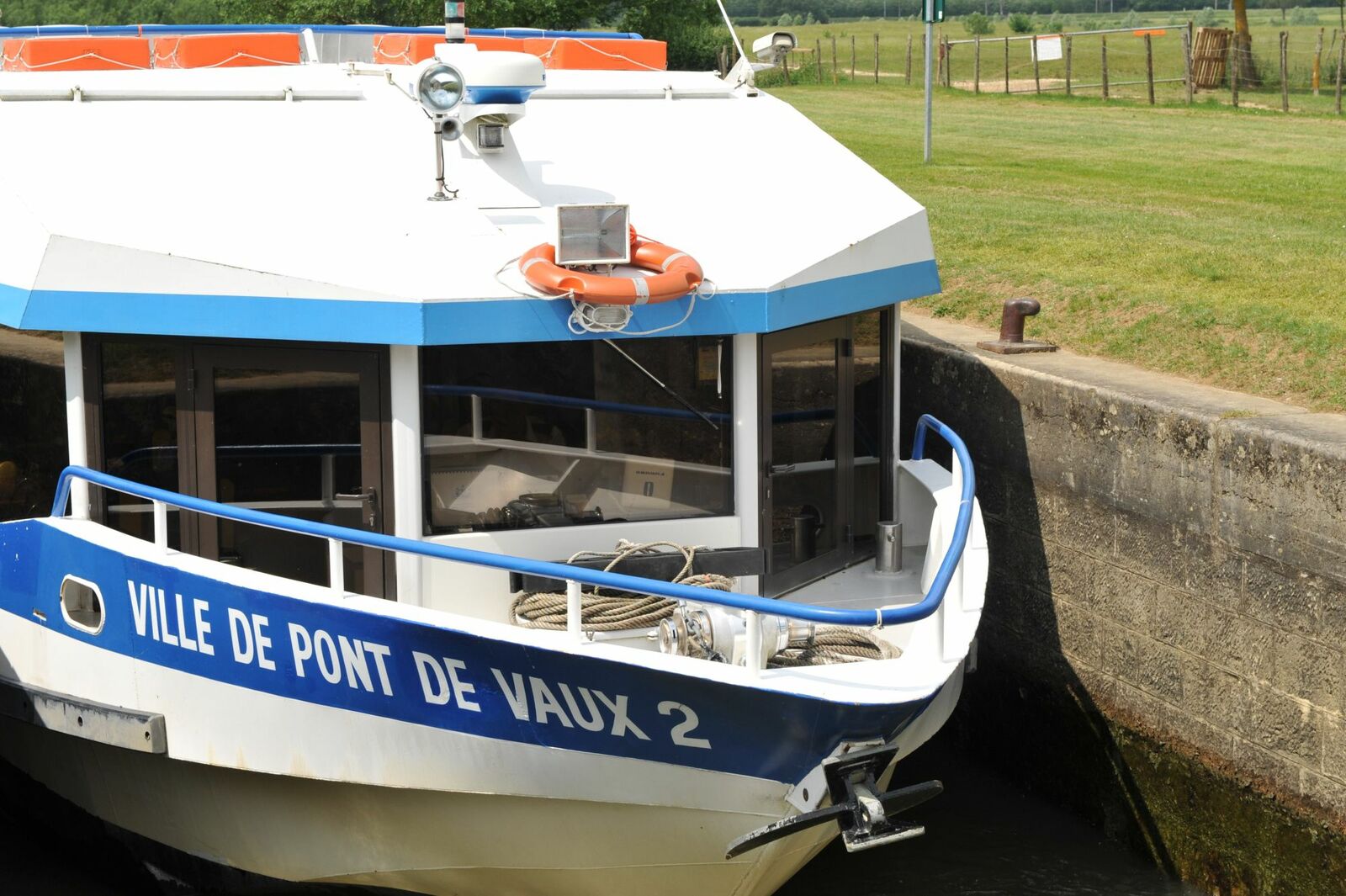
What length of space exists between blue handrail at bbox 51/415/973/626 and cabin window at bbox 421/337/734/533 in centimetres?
42

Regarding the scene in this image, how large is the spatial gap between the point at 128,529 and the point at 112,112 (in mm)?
1756

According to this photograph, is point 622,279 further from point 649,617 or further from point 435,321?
point 649,617

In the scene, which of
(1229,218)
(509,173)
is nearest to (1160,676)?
(509,173)

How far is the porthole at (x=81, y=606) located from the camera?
6.45 metres

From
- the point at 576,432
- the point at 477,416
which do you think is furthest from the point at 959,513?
the point at 477,416

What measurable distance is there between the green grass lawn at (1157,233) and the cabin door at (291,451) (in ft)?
16.3

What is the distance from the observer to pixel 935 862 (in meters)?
7.84

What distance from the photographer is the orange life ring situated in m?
5.98

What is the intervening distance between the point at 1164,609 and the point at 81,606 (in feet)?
15.8

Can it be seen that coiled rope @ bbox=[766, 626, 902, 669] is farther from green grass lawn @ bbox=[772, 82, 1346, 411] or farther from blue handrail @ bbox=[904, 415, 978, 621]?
green grass lawn @ bbox=[772, 82, 1346, 411]

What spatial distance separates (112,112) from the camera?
6754mm

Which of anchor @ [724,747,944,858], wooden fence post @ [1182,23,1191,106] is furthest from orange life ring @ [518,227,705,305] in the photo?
wooden fence post @ [1182,23,1191,106]

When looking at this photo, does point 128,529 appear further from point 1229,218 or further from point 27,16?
point 27,16

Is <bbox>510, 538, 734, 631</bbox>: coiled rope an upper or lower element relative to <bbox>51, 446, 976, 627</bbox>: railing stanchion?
lower
